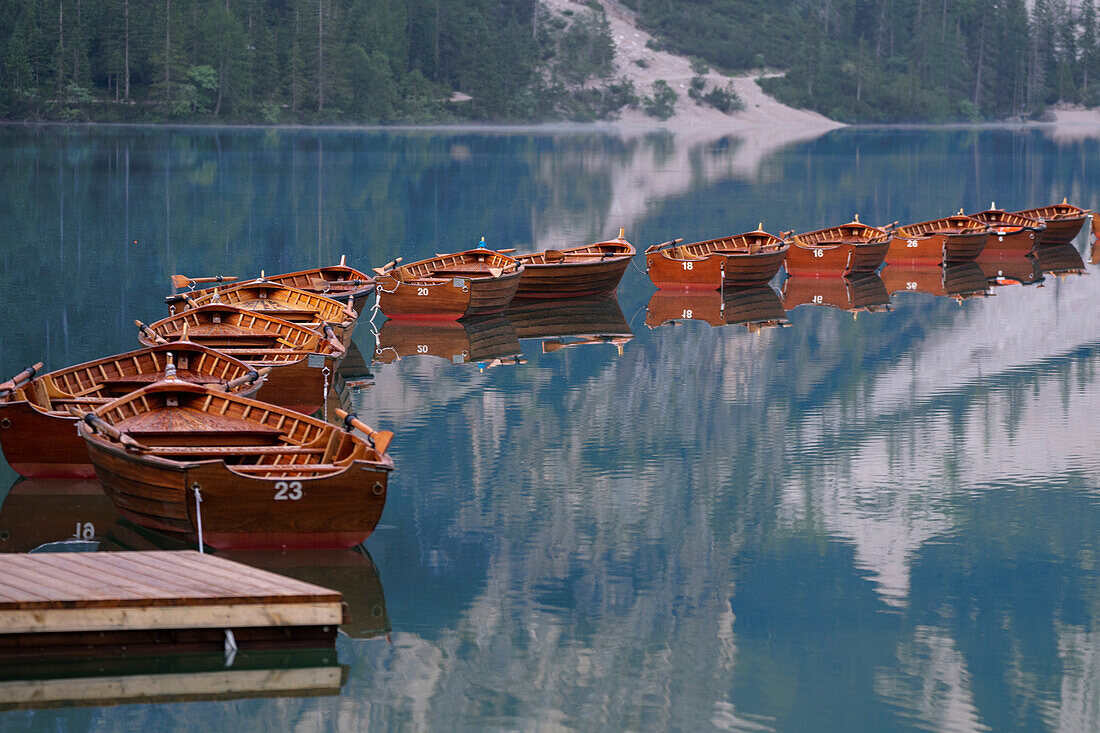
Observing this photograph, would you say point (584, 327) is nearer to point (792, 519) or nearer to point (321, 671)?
point (792, 519)

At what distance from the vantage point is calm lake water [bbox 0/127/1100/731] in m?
12.8

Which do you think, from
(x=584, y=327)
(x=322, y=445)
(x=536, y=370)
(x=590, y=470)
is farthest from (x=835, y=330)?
(x=322, y=445)

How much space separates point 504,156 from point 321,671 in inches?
3747

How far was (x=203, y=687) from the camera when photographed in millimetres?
12391

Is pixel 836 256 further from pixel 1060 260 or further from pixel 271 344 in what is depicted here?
pixel 271 344

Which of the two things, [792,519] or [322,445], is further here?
[792,519]

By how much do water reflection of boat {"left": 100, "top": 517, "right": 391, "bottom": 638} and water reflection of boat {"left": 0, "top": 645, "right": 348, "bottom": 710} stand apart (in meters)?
1.36

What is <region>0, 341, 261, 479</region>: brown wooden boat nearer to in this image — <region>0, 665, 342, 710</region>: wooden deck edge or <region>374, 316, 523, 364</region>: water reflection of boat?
<region>0, 665, 342, 710</region>: wooden deck edge

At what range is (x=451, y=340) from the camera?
30.6 m

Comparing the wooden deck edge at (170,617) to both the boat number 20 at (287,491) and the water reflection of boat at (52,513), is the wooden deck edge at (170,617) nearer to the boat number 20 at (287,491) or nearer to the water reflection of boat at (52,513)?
the boat number 20 at (287,491)

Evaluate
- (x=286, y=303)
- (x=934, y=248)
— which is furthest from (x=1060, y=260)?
(x=286, y=303)

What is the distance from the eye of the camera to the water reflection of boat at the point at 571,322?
31.4 metres

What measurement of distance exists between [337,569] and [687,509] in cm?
538

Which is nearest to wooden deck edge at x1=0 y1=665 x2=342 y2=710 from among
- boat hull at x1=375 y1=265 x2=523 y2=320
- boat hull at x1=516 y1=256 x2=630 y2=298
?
boat hull at x1=375 y1=265 x2=523 y2=320
